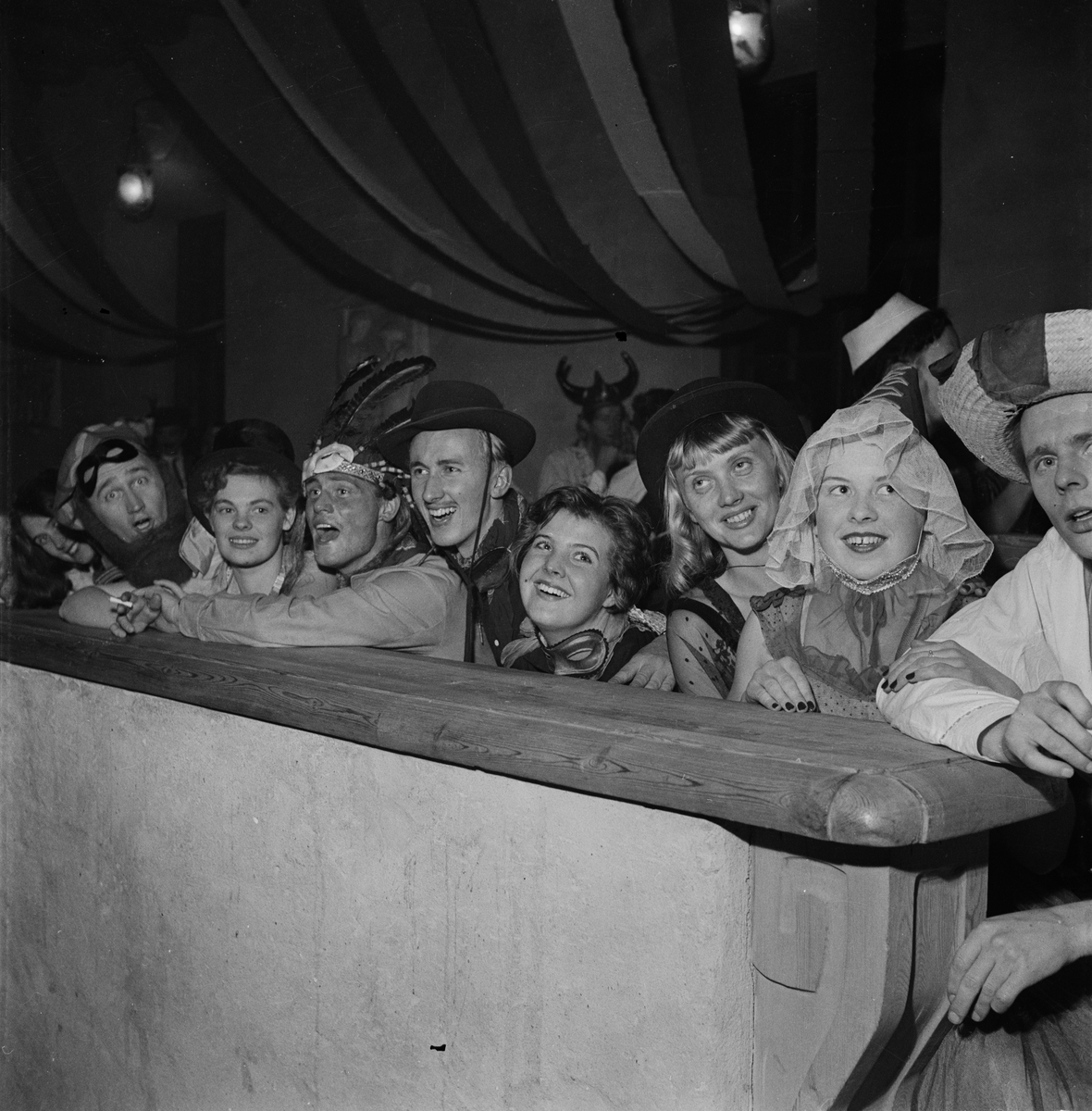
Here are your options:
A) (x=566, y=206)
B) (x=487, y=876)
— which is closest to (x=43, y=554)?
(x=566, y=206)

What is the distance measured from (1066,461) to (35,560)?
4134 mm

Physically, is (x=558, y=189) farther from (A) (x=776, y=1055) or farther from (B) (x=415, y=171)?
(A) (x=776, y=1055)

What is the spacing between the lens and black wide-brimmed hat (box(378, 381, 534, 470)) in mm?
3393

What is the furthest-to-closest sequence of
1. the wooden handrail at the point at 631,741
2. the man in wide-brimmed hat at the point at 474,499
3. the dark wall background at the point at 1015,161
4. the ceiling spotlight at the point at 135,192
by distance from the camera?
1. the ceiling spotlight at the point at 135,192
2. the man in wide-brimmed hat at the point at 474,499
3. the dark wall background at the point at 1015,161
4. the wooden handrail at the point at 631,741

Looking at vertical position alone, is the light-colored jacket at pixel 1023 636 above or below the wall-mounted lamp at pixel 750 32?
below

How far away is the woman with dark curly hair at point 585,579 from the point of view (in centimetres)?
293

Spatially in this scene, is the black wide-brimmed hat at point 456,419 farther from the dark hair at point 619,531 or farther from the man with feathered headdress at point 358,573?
the dark hair at point 619,531

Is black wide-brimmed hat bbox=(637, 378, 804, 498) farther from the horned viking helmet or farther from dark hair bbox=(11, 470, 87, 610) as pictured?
dark hair bbox=(11, 470, 87, 610)

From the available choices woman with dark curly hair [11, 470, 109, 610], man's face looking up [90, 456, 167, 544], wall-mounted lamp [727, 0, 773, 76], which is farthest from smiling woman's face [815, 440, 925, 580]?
woman with dark curly hair [11, 470, 109, 610]

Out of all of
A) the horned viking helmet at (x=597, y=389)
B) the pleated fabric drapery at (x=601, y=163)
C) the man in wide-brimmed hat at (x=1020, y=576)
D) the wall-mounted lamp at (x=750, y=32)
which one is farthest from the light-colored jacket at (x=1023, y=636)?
the horned viking helmet at (x=597, y=389)

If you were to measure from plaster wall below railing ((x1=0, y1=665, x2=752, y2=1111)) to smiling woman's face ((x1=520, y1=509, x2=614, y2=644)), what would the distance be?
0.65 metres

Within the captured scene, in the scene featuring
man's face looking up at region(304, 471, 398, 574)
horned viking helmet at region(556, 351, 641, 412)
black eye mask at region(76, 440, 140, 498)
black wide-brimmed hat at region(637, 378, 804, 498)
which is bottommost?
man's face looking up at region(304, 471, 398, 574)

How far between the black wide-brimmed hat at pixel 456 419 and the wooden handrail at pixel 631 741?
0.70 meters

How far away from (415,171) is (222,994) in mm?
2755
